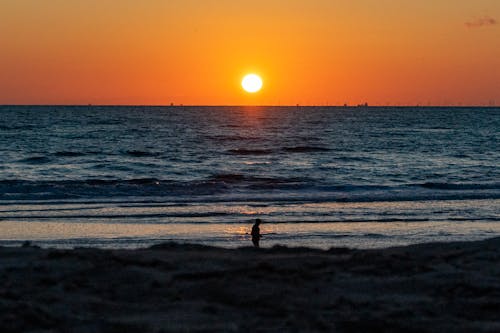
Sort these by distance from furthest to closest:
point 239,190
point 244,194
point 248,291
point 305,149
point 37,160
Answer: point 305,149
point 37,160
point 239,190
point 244,194
point 248,291

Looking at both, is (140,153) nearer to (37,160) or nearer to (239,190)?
(37,160)

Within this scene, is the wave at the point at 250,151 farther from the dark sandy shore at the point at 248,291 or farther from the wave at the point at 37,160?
the dark sandy shore at the point at 248,291

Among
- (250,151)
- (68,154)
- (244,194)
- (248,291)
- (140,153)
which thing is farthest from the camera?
(250,151)

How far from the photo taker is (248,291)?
959 centimetres

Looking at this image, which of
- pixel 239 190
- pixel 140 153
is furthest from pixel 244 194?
pixel 140 153

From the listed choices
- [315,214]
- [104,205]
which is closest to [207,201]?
[104,205]

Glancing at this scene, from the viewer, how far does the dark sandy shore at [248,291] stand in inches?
323

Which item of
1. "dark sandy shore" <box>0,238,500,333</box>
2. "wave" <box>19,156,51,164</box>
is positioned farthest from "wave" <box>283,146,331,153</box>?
"dark sandy shore" <box>0,238,500,333</box>

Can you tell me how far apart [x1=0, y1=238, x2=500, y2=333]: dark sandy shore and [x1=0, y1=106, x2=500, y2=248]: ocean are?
502 centimetres

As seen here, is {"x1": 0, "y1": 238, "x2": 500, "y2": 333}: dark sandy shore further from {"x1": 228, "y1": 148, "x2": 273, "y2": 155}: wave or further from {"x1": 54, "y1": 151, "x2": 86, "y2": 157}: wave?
{"x1": 228, "y1": 148, "x2": 273, "y2": 155}: wave

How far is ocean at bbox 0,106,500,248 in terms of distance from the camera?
18.7 metres

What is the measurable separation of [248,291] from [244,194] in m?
20.6

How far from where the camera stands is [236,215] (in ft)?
75.4

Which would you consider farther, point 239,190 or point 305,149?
point 305,149
